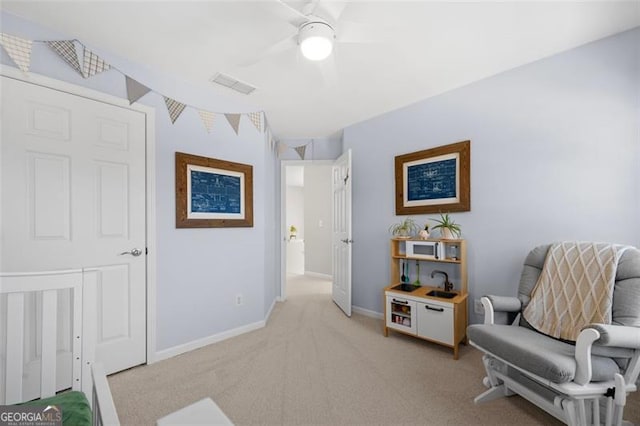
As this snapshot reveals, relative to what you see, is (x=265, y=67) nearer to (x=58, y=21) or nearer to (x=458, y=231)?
(x=58, y=21)

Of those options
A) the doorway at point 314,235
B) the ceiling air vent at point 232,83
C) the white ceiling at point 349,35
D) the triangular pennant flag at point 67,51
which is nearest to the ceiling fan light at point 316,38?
the white ceiling at point 349,35

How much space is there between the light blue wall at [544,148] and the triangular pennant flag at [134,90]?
2459 mm

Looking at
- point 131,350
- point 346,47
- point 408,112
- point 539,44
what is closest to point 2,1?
point 346,47

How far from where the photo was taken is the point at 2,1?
167cm

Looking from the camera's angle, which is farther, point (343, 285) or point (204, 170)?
point (343, 285)

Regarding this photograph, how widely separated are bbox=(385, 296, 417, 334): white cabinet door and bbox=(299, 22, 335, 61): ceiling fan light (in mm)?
2164

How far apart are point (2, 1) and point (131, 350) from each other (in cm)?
234

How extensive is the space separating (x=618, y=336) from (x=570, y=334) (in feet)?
1.20

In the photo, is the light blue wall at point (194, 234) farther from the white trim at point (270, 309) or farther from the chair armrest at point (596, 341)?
the chair armrest at point (596, 341)

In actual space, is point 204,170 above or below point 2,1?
below

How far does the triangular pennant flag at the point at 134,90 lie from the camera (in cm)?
220

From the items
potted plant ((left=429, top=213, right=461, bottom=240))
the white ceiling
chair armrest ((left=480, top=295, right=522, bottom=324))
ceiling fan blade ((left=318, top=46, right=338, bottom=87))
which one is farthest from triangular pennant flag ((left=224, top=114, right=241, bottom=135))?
chair armrest ((left=480, top=295, right=522, bottom=324))

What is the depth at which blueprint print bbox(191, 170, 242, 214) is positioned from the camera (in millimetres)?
2576

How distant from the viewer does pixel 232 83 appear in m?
2.58
